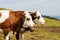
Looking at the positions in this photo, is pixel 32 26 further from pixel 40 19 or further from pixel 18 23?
pixel 40 19

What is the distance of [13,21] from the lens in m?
14.3

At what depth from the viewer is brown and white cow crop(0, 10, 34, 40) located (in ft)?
45.1

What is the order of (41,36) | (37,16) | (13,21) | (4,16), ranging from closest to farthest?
(4,16) < (13,21) < (37,16) < (41,36)

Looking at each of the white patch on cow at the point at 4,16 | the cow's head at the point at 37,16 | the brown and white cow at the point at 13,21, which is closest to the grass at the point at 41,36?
the cow's head at the point at 37,16

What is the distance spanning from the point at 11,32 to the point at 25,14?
1.60 meters

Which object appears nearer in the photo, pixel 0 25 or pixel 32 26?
pixel 0 25

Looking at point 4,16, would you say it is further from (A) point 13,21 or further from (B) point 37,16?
(B) point 37,16

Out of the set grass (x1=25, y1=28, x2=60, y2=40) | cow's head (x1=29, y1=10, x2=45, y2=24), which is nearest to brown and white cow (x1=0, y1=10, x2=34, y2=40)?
cow's head (x1=29, y1=10, x2=45, y2=24)

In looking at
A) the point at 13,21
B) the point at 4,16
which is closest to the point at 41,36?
the point at 13,21

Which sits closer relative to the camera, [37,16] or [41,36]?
[37,16]

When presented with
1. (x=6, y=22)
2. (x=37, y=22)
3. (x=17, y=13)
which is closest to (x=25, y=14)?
(x=17, y=13)

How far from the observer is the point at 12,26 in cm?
1416

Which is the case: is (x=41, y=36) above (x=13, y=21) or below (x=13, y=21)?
below

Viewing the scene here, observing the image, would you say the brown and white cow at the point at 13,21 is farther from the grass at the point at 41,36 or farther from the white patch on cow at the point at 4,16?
the grass at the point at 41,36
